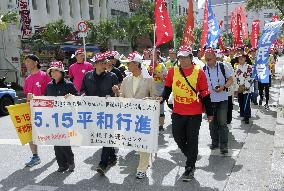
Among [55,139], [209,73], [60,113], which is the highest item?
[209,73]

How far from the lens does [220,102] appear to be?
6.77 meters

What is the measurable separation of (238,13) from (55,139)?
558 inches

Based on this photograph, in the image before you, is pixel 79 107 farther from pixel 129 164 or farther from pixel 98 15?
pixel 98 15

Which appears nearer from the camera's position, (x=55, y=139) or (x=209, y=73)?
(x=55, y=139)

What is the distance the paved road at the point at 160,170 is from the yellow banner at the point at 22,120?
549 millimetres

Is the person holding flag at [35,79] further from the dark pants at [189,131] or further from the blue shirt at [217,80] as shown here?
the blue shirt at [217,80]

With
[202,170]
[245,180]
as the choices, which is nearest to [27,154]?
[202,170]

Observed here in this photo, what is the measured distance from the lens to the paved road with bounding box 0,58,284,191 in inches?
217

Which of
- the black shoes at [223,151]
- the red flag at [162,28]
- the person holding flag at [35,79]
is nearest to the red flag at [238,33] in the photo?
the red flag at [162,28]

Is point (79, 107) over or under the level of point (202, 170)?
over

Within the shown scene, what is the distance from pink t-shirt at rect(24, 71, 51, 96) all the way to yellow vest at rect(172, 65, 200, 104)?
2.23 meters

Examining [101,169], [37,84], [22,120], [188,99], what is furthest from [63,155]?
[188,99]

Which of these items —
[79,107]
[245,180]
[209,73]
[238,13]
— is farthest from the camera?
[238,13]

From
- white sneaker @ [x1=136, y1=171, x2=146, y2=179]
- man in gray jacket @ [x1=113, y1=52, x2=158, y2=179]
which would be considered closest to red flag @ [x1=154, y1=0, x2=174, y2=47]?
man in gray jacket @ [x1=113, y1=52, x2=158, y2=179]
